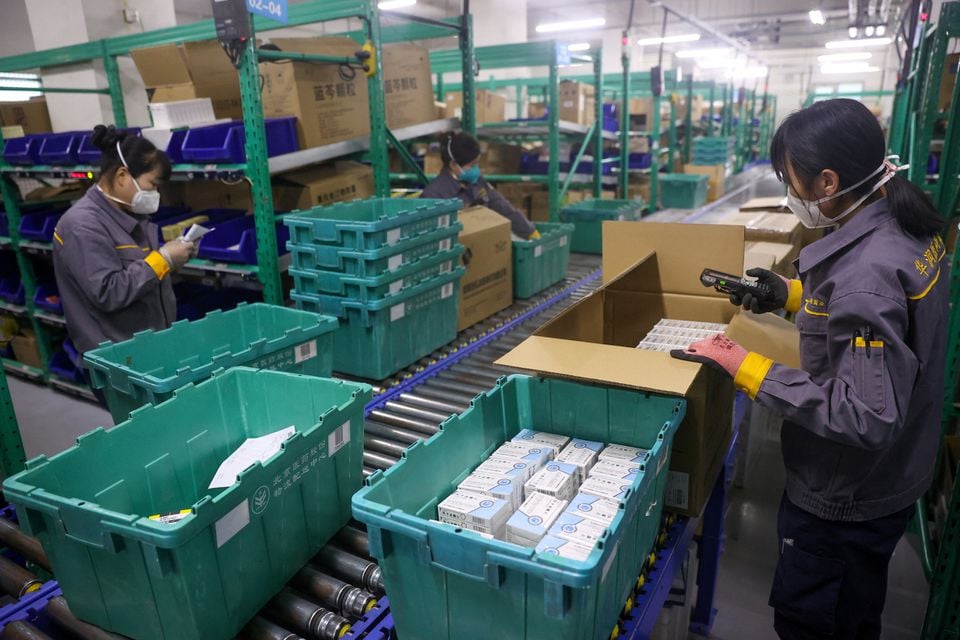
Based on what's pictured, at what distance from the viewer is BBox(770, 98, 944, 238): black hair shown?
1.46 meters

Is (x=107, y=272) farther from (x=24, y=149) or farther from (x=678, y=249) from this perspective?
(x=24, y=149)

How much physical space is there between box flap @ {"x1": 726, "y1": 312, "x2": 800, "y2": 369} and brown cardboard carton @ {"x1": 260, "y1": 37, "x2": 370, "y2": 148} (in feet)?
10.0

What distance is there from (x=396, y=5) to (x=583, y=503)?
1315 cm

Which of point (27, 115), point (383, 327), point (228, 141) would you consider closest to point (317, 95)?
point (228, 141)

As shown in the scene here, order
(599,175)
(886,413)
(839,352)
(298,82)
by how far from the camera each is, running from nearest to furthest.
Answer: (886,413) < (839,352) < (298,82) < (599,175)

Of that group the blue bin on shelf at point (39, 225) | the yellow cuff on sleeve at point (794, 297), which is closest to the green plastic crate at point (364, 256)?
the yellow cuff on sleeve at point (794, 297)

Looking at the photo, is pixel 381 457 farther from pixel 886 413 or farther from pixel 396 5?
pixel 396 5

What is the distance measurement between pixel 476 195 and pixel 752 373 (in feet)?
12.4

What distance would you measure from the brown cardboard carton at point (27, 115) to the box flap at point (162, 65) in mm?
2224

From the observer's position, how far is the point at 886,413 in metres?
1.34

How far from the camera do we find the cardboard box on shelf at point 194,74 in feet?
13.9

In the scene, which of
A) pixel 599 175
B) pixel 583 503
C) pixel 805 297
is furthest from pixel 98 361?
pixel 599 175

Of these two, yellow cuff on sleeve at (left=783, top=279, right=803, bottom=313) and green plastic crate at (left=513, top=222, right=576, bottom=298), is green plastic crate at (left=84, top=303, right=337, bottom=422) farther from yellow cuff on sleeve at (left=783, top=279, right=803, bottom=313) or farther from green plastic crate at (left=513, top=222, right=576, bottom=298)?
green plastic crate at (left=513, top=222, right=576, bottom=298)

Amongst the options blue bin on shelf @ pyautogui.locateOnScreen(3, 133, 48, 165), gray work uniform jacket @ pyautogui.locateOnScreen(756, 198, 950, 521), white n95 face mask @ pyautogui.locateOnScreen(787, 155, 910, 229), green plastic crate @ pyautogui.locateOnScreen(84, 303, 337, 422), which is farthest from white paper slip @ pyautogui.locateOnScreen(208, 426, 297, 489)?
blue bin on shelf @ pyautogui.locateOnScreen(3, 133, 48, 165)
